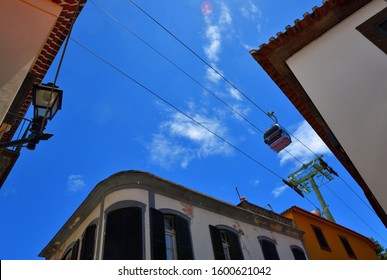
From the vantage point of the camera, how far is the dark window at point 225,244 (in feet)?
34.2

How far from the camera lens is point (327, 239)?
1688 cm

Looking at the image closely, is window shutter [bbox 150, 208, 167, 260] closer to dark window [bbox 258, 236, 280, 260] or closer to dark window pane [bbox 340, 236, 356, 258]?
dark window [bbox 258, 236, 280, 260]

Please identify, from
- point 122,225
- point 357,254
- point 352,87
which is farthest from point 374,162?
point 357,254

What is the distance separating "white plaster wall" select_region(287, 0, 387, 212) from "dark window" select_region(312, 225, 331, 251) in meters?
13.4

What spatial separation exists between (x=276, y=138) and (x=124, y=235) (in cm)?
675

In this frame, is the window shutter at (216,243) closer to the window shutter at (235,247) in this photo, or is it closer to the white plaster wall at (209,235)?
the white plaster wall at (209,235)

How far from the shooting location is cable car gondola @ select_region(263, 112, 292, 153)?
36.2ft

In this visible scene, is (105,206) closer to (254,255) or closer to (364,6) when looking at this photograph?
(254,255)

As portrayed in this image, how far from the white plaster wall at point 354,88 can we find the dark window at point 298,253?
1061cm

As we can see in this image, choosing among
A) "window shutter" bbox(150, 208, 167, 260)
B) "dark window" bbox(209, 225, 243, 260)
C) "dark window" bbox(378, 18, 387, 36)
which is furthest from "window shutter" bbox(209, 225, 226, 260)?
"dark window" bbox(378, 18, 387, 36)

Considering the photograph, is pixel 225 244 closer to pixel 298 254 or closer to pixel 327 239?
pixel 298 254

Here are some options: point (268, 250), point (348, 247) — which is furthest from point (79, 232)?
point (348, 247)

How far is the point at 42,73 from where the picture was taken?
5770 millimetres

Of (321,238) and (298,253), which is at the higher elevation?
(321,238)
